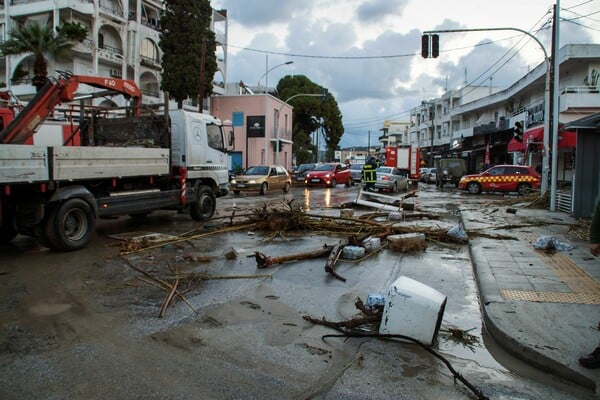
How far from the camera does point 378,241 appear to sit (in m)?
9.32

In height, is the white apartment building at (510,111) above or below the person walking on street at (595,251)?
above

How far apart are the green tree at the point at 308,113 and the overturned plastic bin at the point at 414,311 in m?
56.7

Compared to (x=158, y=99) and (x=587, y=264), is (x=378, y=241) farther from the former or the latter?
(x=158, y=99)

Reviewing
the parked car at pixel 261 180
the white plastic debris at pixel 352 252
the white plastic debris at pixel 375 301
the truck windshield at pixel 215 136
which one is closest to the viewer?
the white plastic debris at pixel 375 301

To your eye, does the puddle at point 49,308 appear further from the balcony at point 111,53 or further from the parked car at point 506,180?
the balcony at point 111,53

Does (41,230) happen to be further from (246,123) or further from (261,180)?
(246,123)

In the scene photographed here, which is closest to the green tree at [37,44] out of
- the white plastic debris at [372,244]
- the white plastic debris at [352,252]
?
the white plastic debris at [372,244]

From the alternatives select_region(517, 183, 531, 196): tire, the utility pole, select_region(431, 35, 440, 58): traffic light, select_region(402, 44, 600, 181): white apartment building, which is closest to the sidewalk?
the utility pole

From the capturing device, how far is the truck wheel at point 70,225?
8484 millimetres

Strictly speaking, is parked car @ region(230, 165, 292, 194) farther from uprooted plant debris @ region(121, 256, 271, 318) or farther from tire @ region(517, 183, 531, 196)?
uprooted plant debris @ region(121, 256, 271, 318)

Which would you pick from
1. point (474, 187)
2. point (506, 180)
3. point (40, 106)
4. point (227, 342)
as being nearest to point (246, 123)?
point (474, 187)

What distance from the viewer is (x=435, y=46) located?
1883cm

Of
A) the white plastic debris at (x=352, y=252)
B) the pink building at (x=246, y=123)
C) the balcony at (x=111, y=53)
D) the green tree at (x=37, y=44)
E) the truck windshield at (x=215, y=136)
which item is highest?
the balcony at (x=111, y=53)

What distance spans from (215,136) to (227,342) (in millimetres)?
9925
